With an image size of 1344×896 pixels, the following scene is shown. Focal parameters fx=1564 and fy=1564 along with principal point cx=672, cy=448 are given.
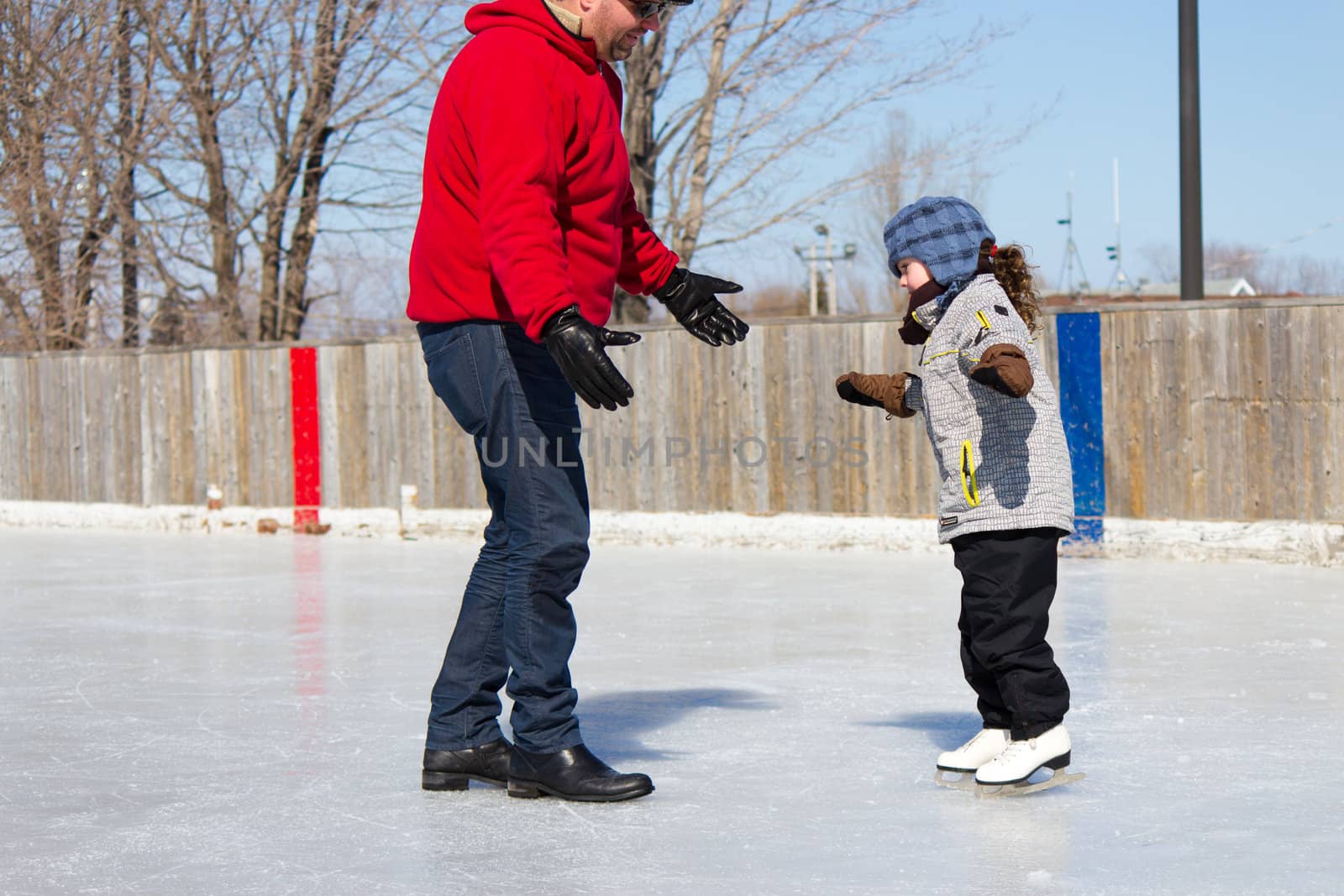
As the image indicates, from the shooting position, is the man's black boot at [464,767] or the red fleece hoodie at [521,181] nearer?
the red fleece hoodie at [521,181]

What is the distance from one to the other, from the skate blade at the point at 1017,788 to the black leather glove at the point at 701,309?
1172 millimetres

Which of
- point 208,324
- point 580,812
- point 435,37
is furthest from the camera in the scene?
point 208,324

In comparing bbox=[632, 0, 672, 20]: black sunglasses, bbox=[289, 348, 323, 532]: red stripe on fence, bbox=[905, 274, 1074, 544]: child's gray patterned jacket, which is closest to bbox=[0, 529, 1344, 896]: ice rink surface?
bbox=[905, 274, 1074, 544]: child's gray patterned jacket

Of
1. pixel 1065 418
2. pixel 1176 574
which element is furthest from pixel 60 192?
pixel 1176 574

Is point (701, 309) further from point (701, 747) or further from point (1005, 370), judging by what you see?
point (701, 747)

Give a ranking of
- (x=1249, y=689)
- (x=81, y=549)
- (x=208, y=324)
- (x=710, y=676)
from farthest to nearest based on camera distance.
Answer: (x=208, y=324) → (x=81, y=549) → (x=710, y=676) → (x=1249, y=689)

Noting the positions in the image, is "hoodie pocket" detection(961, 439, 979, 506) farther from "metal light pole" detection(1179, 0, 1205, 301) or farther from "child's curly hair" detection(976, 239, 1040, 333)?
"metal light pole" detection(1179, 0, 1205, 301)

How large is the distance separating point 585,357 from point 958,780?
129cm

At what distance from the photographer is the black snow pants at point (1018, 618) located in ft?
10.8

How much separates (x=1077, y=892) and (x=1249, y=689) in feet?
7.20

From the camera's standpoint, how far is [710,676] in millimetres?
4941

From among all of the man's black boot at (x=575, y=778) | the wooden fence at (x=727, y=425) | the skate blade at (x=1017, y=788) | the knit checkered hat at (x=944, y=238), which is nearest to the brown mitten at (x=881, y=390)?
the knit checkered hat at (x=944, y=238)

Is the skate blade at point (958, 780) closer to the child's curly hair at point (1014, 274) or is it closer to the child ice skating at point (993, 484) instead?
the child ice skating at point (993, 484)

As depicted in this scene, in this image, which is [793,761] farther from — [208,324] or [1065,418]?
[208,324]
